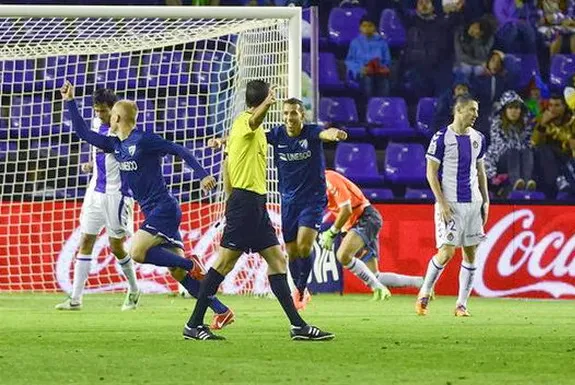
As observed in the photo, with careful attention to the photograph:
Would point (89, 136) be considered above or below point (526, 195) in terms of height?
above

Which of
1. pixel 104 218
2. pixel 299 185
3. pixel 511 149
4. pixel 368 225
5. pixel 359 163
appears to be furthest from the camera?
pixel 359 163

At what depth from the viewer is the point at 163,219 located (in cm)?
1286

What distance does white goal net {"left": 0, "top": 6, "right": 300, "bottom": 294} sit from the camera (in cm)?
1761

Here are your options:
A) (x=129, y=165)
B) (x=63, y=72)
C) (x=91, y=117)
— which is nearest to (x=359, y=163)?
(x=91, y=117)

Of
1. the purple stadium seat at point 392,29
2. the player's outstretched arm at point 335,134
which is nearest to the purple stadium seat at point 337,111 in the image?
the purple stadium seat at point 392,29

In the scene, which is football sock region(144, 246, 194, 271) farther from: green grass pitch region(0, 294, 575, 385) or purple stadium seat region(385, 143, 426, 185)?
purple stadium seat region(385, 143, 426, 185)

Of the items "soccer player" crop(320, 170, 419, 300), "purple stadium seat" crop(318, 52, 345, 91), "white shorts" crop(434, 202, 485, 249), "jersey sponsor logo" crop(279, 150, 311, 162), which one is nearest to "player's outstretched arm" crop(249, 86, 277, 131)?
"jersey sponsor logo" crop(279, 150, 311, 162)

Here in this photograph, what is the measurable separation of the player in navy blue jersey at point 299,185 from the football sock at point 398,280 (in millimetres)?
3582

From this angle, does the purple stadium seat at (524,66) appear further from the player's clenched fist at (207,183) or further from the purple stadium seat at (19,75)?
the player's clenched fist at (207,183)

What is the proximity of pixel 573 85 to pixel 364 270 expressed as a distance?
6.30 m

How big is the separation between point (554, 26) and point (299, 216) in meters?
9.59

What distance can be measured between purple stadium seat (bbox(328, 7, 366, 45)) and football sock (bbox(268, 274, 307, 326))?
1179 cm

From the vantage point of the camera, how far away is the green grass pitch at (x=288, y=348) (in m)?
8.70

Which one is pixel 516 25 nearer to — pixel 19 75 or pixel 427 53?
pixel 427 53
